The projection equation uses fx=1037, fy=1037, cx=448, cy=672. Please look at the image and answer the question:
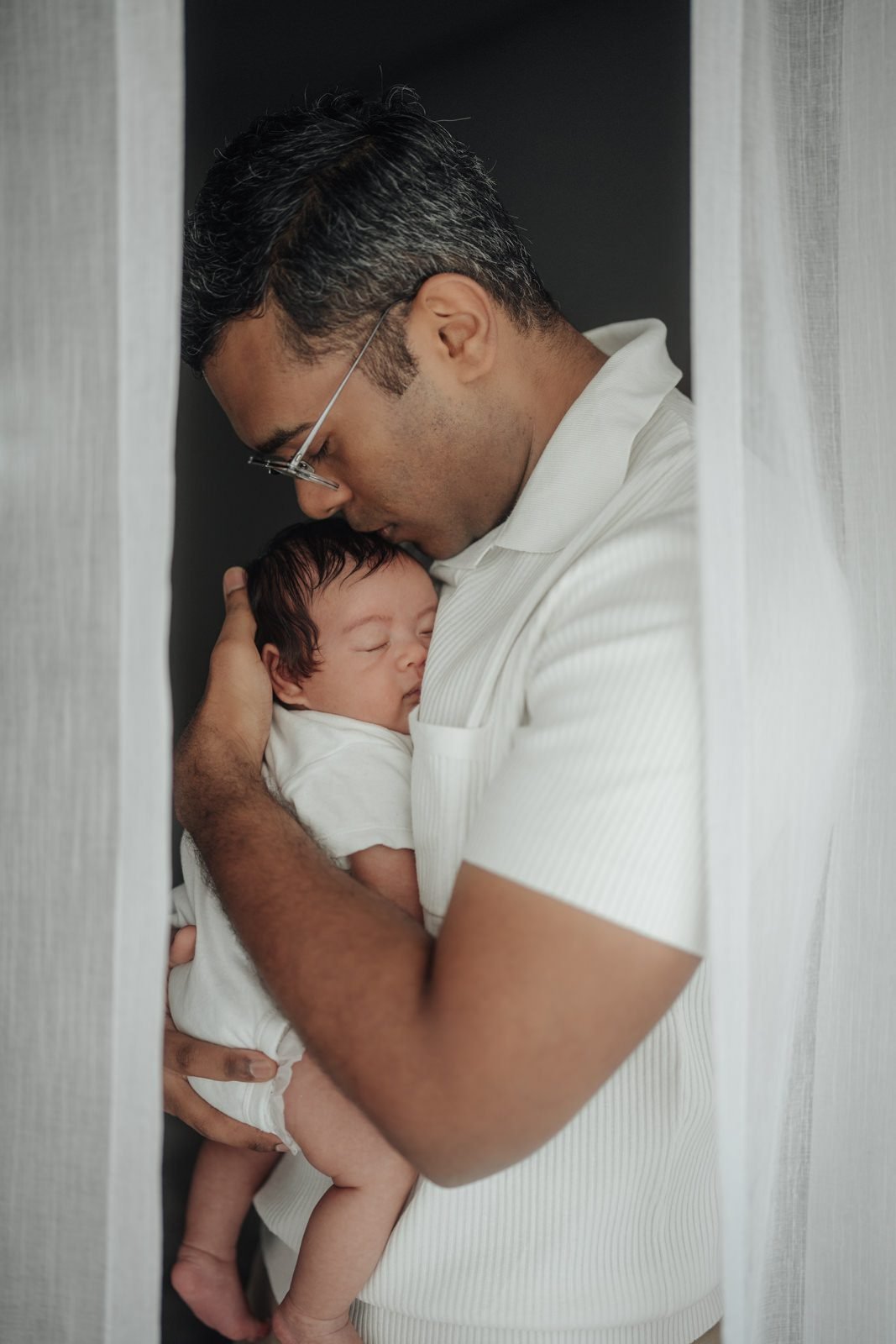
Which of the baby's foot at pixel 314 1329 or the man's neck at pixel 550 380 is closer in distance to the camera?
the baby's foot at pixel 314 1329

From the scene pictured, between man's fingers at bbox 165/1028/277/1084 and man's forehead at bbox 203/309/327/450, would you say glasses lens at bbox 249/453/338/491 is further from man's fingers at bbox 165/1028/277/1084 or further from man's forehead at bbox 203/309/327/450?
man's fingers at bbox 165/1028/277/1084

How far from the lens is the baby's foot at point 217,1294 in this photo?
159 cm

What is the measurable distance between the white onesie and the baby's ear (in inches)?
2.1

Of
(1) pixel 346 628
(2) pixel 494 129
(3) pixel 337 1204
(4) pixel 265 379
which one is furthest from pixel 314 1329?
(2) pixel 494 129

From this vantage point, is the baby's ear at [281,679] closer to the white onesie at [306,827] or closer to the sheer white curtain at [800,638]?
the white onesie at [306,827]

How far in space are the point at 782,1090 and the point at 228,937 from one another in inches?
29.2

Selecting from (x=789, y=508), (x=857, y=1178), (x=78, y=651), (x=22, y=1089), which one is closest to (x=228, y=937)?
(x=22, y=1089)

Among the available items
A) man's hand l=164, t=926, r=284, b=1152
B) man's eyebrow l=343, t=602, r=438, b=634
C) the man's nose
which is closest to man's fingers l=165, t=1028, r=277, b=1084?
man's hand l=164, t=926, r=284, b=1152

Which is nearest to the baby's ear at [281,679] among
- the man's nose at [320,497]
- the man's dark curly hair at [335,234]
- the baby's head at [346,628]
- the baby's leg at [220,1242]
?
the baby's head at [346,628]

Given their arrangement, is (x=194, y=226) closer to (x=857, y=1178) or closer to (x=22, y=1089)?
(x=22, y=1089)

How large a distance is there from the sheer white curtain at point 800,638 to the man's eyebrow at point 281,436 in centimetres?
66

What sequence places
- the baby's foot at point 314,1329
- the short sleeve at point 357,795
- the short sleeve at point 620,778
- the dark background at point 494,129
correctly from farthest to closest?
the dark background at point 494,129
the short sleeve at point 357,795
the baby's foot at point 314,1329
the short sleeve at point 620,778

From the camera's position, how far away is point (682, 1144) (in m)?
1.21

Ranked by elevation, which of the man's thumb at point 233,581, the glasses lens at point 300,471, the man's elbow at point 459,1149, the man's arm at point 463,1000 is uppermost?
the glasses lens at point 300,471
